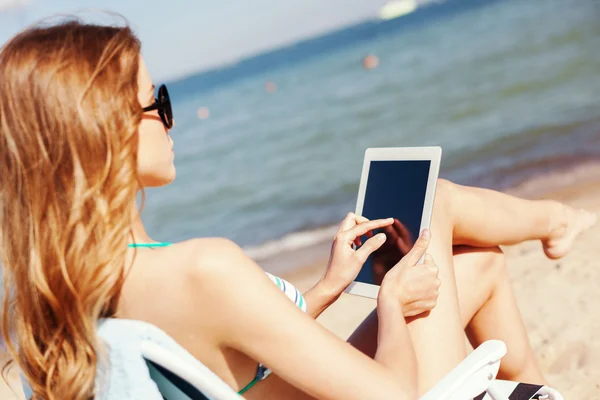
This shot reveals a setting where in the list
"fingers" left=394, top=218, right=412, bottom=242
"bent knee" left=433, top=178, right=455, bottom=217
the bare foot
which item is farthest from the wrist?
the bare foot

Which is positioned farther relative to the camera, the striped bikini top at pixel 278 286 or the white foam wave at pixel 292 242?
the white foam wave at pixel 292 242

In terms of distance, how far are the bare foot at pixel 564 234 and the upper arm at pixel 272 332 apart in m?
1.47

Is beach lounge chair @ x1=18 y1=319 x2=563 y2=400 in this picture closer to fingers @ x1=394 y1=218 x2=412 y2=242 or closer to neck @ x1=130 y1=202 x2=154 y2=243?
neck @ x1=130 y1=202 x2=154 y2=243

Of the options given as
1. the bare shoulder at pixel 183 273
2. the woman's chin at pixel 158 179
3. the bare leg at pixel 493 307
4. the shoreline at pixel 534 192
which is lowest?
the shoreline at pixel 534 192

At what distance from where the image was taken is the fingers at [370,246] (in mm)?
2070

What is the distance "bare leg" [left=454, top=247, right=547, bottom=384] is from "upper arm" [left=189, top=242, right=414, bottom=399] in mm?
897

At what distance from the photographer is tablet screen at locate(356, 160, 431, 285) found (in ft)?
6.90

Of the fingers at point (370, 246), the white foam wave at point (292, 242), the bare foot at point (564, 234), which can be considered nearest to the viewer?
the fingers at point (370, 246)

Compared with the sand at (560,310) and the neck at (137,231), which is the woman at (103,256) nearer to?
the neck at (137,231)

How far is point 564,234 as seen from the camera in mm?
2797

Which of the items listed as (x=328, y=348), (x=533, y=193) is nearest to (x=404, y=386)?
(x=328, y=348)

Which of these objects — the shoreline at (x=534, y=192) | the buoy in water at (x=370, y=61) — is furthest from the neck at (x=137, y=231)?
the buoy in water at (x=370, y=61)

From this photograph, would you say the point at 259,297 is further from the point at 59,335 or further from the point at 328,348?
the point at 59,335

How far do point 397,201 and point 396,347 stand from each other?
1.87ft
